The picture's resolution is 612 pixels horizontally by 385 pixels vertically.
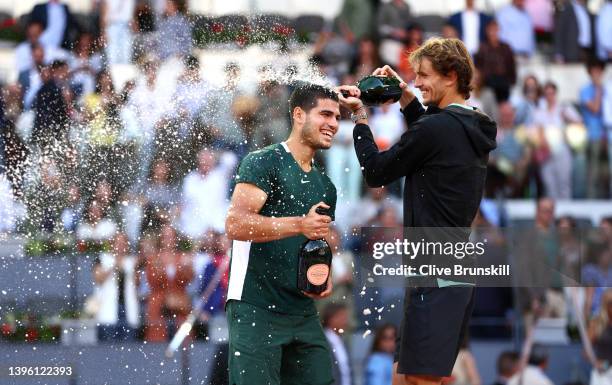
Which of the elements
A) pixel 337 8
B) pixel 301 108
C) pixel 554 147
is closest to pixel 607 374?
pixel 554 147

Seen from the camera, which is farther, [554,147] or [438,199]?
[554,147]

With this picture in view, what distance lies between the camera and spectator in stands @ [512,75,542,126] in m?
12.4

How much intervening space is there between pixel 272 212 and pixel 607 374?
203 inches

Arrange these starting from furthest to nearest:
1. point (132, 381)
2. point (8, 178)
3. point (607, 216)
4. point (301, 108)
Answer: point (607, 216) → point (8, 178) → point (132, 381) → point (301, 108)

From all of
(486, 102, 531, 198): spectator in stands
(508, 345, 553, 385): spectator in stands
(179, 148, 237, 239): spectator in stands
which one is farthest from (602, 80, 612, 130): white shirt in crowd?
(179, 148, 237, 239): spectator in stands

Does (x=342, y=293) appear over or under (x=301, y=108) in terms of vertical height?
under

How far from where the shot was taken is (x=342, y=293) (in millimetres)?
9367

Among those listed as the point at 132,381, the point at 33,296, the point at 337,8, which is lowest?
the point at 132,381

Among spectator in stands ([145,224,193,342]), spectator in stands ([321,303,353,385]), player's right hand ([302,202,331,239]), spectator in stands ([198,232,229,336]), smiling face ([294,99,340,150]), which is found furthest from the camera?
spectator in stands ([321,303,353,385])

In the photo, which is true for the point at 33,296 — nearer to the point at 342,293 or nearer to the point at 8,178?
the point at 8,178

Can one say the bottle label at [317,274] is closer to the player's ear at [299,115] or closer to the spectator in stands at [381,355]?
the player's ear at [299,115]

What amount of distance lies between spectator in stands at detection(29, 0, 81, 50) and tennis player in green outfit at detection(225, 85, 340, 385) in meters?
4.96

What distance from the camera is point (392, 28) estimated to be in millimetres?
12539

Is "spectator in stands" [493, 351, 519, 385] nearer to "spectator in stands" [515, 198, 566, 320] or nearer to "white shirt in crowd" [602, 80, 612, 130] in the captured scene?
"spectator in stands" [515, 198, 566, 320]
